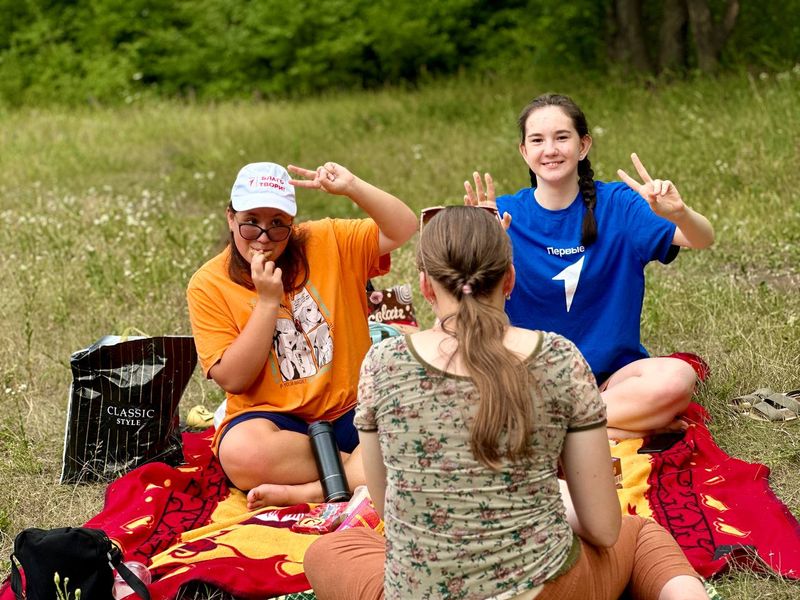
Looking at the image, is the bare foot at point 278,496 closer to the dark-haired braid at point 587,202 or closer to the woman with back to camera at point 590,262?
the woman with back to camera at point 590,262

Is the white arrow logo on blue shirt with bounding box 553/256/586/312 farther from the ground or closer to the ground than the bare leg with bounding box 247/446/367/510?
farther from the ground

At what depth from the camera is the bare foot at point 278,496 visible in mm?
4230

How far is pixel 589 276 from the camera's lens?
451 centimetres

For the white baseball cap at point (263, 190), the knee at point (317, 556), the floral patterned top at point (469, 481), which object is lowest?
the knee at point (317, 556)

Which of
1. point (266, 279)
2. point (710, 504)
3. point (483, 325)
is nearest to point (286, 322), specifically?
point (266, 279)

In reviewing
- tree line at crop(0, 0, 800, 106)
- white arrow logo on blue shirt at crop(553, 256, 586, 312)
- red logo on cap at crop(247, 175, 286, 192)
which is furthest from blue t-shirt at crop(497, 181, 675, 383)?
tree line at crop(0, 0, 800, 106)

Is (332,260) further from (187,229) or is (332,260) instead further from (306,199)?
(306,199)

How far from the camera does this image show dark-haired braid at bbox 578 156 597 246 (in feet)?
14.7

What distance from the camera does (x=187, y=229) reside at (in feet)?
28.2

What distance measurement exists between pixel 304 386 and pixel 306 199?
5.98 meters

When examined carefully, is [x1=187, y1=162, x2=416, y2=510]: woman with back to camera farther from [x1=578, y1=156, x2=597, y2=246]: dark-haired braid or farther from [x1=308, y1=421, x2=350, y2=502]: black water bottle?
[x1=578, y1=156, x2=597, y2=246]: dark-haired braid

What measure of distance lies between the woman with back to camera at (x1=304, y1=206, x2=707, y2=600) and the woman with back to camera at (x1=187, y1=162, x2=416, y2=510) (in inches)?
58.8

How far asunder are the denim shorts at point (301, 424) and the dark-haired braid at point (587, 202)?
1.18 meters

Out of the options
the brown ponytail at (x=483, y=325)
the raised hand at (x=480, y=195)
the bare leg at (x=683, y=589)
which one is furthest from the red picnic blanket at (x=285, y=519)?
the brown ponytail at (x=483, y=325)
